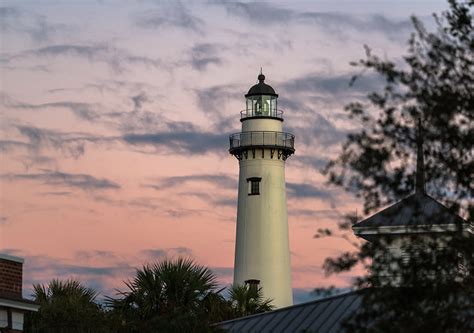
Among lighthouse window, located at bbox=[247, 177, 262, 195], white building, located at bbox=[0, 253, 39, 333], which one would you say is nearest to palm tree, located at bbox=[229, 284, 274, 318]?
lighthouse window, located at bbox=[247, 177, 262, 195]

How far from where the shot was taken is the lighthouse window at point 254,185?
71.4 metres

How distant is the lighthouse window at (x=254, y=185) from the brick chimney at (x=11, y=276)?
3743cm

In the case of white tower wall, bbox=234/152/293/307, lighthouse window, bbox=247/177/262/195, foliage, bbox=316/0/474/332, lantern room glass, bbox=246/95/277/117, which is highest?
lantern room glass, bbox=246/95/277/117

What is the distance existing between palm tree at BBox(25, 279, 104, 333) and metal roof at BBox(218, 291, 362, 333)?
5.39 m

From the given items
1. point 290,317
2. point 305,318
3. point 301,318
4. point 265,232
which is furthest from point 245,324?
point 265,232

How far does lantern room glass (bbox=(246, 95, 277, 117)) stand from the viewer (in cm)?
7175

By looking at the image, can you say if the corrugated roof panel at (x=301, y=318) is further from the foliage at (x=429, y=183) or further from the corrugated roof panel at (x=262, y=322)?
the foliage at (x=429, y=183)

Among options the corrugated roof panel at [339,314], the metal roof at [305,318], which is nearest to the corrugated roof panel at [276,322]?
the metal roof at [305,318]

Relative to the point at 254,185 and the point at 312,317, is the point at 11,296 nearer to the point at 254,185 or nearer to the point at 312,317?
the point at 312,317

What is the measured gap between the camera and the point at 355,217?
22.0 metres

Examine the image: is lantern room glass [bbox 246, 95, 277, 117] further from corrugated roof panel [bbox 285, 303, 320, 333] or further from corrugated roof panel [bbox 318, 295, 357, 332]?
corrugated roof panel [bbox 318, 295, 357, 332]

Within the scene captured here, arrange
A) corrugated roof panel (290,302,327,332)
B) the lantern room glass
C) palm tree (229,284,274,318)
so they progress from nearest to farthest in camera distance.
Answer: corrugated roof panel (290,302,327,332)
palm tree (229,284,274,318)
the lantern room glass

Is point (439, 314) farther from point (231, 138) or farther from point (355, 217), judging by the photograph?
point (231, 138)

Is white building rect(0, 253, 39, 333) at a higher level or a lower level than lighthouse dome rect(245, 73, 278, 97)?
lower
